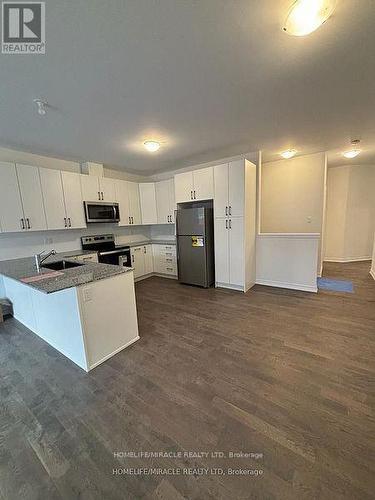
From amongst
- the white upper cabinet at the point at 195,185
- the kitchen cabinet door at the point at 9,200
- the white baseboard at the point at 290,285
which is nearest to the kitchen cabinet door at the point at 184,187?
the white upper cabinet at the point at 195,185

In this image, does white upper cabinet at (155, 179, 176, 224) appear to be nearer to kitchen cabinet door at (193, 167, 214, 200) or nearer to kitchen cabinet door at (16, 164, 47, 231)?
kitchen cabinet door at (193, 167, 214, 200)

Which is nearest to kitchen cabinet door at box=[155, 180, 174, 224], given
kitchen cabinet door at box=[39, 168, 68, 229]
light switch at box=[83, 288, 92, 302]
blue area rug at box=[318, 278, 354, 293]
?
kitchen cabinet door at box=[39, 168, 68, 229]

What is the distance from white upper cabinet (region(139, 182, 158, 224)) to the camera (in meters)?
5.09

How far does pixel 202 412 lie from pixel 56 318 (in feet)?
5.76

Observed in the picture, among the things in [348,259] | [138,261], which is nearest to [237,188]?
[138,261]

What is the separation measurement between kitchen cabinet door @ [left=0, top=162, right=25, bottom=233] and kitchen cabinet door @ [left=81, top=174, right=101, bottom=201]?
1.04 metres

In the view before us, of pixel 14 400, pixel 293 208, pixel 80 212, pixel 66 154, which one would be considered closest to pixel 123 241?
pixel 80 212

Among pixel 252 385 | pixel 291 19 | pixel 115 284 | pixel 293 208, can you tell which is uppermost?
pixel 291 19

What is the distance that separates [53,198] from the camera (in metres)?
3.53

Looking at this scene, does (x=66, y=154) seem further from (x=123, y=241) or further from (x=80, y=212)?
(x=123, y=241)

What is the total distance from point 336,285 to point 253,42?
4203 millimetres

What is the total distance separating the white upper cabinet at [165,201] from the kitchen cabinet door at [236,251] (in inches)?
66.0

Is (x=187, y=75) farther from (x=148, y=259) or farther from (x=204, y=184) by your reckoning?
(x=148, y=259)

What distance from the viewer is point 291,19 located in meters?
1.23
